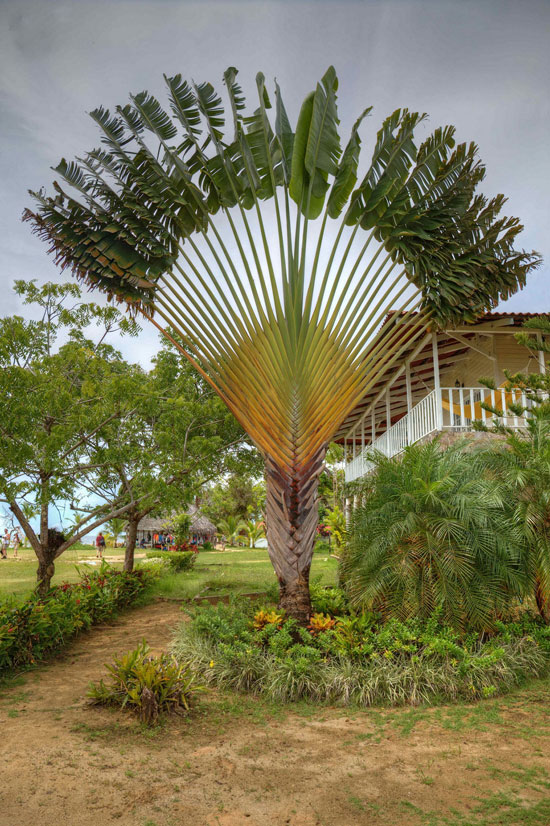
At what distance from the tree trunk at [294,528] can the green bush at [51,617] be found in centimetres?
391

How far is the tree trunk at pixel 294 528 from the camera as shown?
870cm

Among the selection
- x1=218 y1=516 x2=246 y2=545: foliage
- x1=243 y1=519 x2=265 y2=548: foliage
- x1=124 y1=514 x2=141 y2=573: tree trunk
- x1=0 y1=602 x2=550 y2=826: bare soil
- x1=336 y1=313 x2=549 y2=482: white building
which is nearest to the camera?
x1=0 y1=602 x2=550 y2=826: bare soil

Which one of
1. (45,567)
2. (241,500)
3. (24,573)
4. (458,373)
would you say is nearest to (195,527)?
(241,500)

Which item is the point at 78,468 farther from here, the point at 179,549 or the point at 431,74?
the point at 179,549

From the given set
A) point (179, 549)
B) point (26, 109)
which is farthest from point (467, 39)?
point (179, 549)

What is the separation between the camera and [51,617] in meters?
9.21

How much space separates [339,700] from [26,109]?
402 inches

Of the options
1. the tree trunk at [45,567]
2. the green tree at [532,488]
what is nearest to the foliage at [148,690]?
the tree trunk at [45,567]

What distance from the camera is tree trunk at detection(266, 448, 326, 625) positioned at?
870 cm

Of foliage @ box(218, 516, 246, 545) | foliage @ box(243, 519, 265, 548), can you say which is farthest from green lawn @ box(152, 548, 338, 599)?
foliage @ box(218, 516, 246, 545)

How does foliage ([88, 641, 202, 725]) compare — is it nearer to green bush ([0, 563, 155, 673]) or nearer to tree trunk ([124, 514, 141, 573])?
green bush ([0, 563, 155, 673])

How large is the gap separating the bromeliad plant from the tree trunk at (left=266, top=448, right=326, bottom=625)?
0.08 feet

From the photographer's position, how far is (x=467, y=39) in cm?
782

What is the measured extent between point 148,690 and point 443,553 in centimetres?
470
